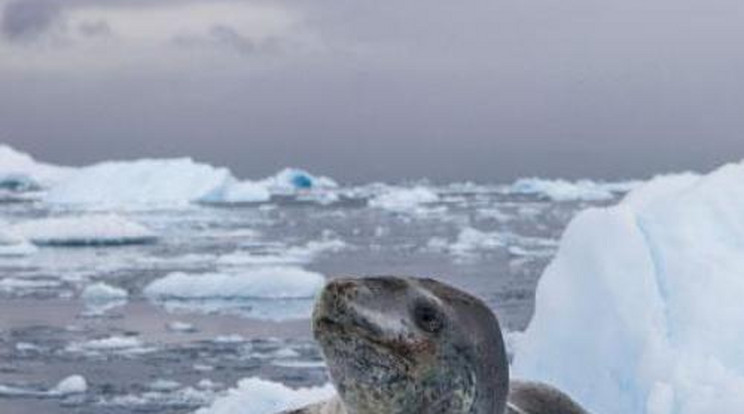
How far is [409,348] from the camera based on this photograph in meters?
2.70

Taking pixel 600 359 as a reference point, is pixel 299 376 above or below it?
below

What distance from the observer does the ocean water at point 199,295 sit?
13.1 m

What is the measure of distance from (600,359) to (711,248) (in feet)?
3.52

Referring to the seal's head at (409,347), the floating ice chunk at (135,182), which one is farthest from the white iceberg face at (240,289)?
the floating ice chunk at (135,182)

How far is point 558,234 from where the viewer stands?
3297 centimetres

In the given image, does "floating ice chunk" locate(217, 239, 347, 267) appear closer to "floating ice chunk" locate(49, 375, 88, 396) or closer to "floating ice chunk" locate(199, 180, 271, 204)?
"floating ice chunk" locate(49, 375, 88, 396)

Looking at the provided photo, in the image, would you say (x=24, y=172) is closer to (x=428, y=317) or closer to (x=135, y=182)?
(x=135, y=182)

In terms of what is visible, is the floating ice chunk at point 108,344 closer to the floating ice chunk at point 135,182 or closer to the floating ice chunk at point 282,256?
the floating ice chunk at point 282,256

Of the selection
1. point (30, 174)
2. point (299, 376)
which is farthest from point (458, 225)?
point (299, 376)

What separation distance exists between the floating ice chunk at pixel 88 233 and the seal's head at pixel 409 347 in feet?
92.4

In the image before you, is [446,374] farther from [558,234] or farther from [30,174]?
[30,174]

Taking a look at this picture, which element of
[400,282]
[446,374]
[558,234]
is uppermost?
[400,282]

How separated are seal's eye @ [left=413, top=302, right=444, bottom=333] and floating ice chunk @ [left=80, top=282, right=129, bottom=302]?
1730 centimetres

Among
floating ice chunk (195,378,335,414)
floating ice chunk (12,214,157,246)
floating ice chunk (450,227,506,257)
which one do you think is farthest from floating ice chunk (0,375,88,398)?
floating ice chunk (12,214,157,246)
